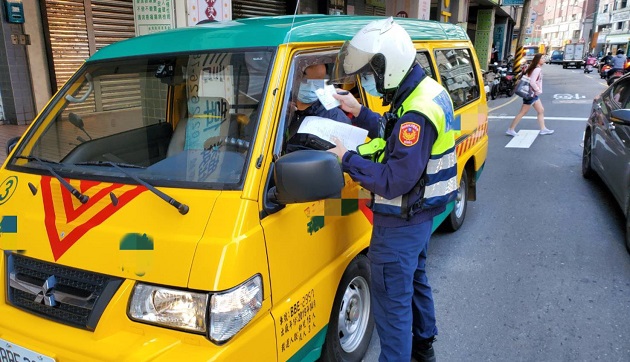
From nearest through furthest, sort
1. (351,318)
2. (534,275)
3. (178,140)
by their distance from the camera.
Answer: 1. (178,140)
2. (351,318)
3. (534,275)

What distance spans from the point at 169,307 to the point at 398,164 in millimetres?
1144

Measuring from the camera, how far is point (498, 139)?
987 centimetres

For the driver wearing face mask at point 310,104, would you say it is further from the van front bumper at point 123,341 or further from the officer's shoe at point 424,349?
the officer's shoe at point 424,349

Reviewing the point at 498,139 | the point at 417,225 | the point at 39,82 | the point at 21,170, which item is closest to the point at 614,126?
the point at 417,225

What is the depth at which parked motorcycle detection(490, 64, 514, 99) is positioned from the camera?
1806 cm

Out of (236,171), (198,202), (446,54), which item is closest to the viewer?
(198,202)

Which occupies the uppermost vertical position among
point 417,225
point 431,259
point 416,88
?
point 416,88

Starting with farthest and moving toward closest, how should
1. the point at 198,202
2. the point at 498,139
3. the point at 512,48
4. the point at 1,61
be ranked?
the point at 512,48
the point at 498,139
the point at 1,61
the point at 198,202

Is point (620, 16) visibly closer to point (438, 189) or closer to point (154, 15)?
point (154, 15)

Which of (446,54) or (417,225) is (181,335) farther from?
(446,54)

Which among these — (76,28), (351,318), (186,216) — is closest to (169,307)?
(186,216)

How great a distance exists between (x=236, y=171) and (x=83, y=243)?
688 mm

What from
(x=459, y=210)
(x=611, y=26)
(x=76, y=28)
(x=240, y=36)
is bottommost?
(x=459, y=210)

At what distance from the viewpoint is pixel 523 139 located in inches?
382
